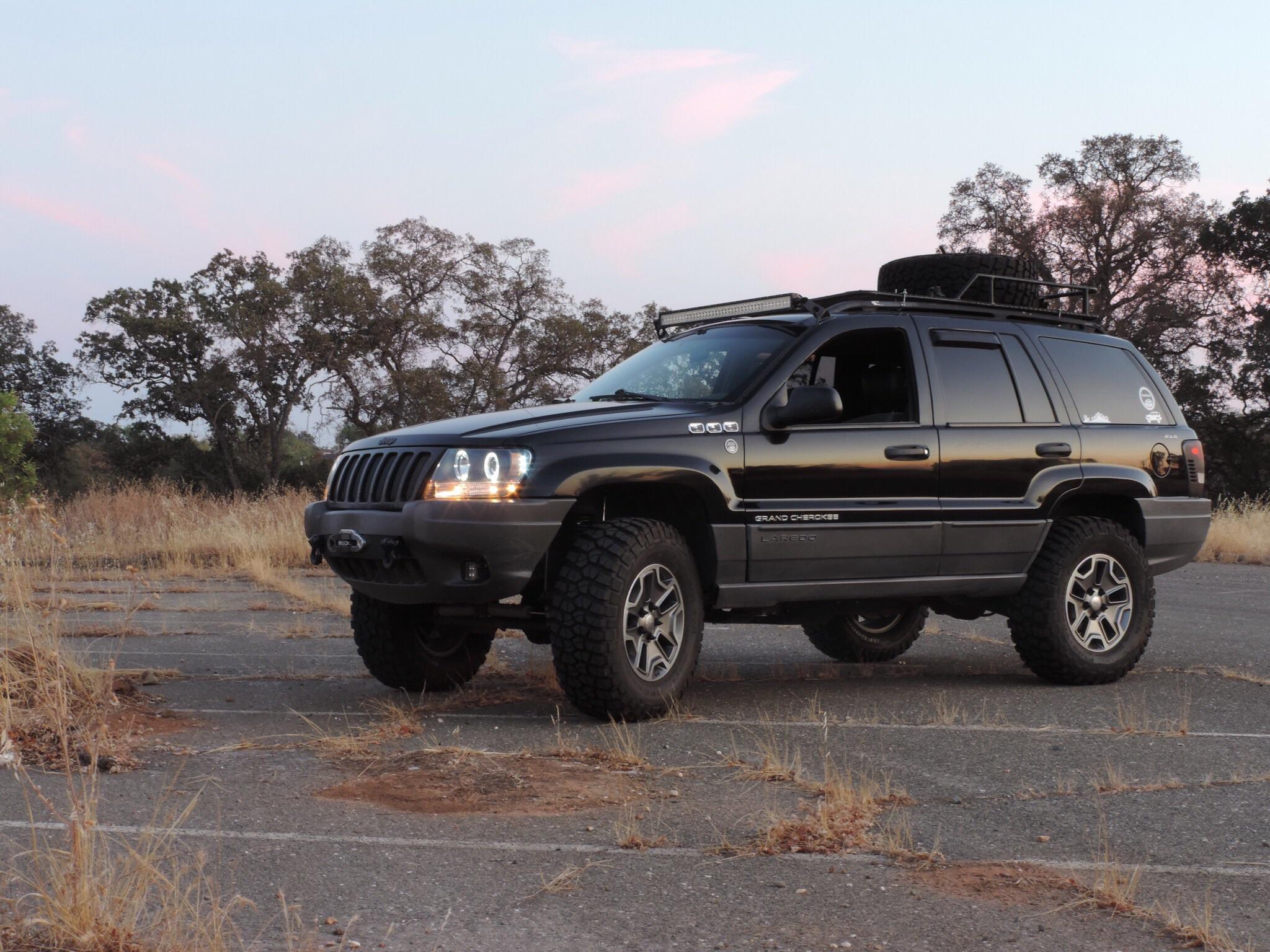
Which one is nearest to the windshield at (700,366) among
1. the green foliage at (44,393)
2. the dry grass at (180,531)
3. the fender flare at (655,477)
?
the fender flare at (655,477)

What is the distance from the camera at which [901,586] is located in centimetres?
733

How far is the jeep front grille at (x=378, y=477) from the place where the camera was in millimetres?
6359

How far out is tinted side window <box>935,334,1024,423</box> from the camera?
7.66 meters

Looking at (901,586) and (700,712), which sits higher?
(901,586)

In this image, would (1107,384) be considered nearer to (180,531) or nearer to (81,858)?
(81,858)

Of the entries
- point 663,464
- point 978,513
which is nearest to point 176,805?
point 663,464

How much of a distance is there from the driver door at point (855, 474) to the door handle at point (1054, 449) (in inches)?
31.2

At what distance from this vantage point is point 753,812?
477cm

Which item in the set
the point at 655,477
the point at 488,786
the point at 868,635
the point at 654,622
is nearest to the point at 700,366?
the point at 655,477

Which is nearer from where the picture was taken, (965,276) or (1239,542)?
(965,276)

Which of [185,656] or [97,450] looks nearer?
[185,656]

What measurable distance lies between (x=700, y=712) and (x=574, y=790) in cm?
190

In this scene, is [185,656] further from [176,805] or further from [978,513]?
[978,513]

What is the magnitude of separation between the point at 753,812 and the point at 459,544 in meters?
1.98
